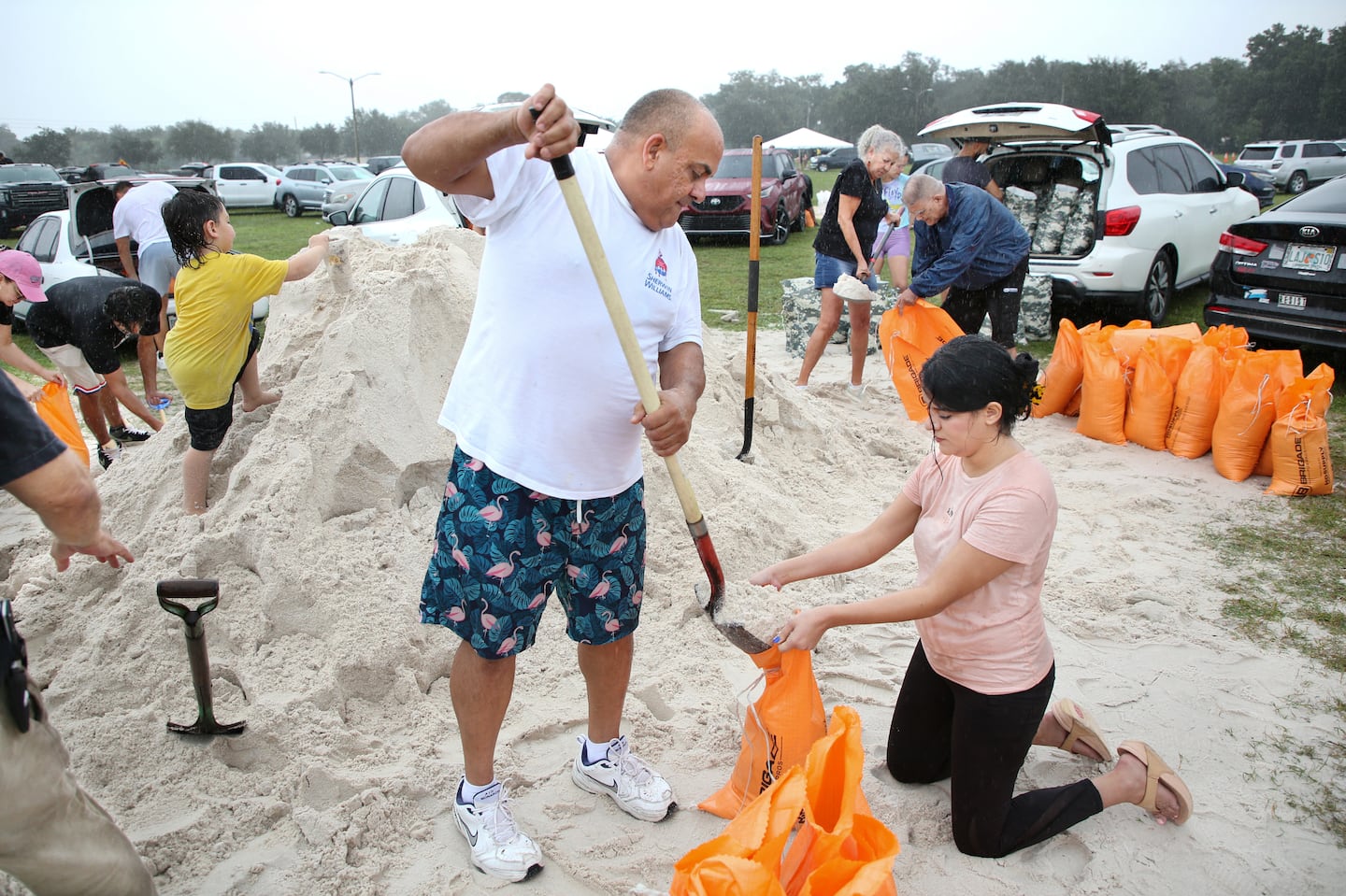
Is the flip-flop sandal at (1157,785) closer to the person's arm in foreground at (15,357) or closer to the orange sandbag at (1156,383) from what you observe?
the orange sandbag at (1156,383)

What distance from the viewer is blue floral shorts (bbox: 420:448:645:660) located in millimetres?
1960

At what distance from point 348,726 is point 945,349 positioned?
2113mm

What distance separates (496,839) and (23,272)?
14.9ft

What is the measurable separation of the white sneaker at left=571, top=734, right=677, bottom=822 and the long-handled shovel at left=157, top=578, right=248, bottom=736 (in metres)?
1.08

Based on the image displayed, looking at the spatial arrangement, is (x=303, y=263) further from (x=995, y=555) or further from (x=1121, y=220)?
(x=1121, y=220)

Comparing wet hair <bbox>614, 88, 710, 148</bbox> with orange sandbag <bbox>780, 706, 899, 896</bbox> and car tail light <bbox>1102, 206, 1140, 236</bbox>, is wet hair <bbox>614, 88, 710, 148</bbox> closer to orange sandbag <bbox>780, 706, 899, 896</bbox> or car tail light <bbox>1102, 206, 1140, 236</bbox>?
orange sandbag <bbox>780, 706, 899, 896</bbox>

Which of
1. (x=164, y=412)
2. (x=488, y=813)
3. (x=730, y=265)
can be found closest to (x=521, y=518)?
(x=488, y=813)

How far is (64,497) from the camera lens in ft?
4.96

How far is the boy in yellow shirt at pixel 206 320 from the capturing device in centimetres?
359

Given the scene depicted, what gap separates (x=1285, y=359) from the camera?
15.0ft

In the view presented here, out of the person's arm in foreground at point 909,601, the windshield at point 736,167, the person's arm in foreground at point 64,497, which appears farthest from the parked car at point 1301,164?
the person's arm in foreground at point 64,497

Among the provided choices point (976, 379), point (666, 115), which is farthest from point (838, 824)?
point (666, 115)

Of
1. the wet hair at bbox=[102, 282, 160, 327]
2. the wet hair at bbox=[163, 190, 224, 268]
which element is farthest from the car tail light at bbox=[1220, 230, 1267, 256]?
the wet hair at bbox=[102, 282, 160, 327]

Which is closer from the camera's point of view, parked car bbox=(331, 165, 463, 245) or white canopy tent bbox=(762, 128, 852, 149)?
parked car bbox=(331, 165, 463, 245)
